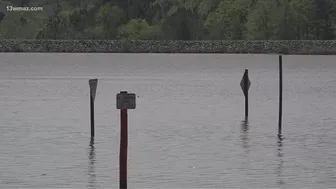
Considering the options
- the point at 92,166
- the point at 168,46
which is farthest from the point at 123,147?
the point at 168,46

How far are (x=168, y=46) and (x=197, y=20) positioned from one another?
6442 millimetres

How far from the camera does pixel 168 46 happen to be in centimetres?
16125

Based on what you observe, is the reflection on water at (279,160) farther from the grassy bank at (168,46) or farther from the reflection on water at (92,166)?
the grassy bank at (168,46)

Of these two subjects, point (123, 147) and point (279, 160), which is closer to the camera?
point (123, 147)

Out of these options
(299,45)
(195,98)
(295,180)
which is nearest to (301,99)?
(195,98)

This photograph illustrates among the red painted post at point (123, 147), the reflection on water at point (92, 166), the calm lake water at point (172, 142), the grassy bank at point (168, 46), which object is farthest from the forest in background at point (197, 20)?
the red painted post at point (123, 147)

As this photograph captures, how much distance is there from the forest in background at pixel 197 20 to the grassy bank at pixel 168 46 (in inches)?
55.0

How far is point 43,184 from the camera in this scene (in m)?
18.7

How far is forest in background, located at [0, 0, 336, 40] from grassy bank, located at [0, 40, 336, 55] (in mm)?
1397

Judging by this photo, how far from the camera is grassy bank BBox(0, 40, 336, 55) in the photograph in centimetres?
15112

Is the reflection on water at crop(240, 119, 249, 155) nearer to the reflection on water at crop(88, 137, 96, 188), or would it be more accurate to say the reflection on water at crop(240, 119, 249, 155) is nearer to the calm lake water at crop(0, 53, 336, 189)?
the calm lake water at crop(0, 53, 336, 189)

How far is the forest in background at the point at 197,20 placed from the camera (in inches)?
6102

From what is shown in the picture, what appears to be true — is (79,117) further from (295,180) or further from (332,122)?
(295,180)

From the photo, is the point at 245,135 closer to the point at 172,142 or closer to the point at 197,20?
the point at 172,142
